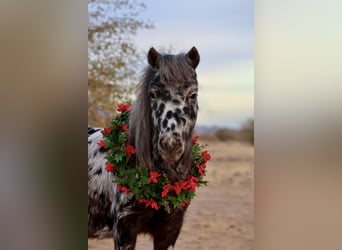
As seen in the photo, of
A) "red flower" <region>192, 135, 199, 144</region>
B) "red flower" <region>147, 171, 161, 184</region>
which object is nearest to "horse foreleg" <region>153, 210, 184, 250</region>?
"red flower" <region>147, 171, 161, 184</region>

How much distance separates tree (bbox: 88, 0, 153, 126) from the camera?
143cm

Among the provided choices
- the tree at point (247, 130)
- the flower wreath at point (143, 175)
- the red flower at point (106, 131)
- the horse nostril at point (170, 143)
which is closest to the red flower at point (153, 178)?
the flower wreath at point (143, 175)

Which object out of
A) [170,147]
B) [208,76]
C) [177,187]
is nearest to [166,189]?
[177,187]

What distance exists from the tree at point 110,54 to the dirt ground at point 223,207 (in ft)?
1.27

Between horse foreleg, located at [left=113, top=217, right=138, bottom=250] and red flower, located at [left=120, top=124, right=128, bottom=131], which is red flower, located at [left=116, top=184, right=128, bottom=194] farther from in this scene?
red flower, located at [left=120, top=124, right=128, bottom=131]

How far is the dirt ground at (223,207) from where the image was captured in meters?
1.41

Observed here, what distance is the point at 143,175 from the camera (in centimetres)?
141

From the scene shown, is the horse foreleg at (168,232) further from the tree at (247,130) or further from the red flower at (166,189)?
the tree at (247,130)

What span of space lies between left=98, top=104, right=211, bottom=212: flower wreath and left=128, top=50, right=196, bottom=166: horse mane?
0.10ft

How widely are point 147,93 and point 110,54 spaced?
0.68 ft
